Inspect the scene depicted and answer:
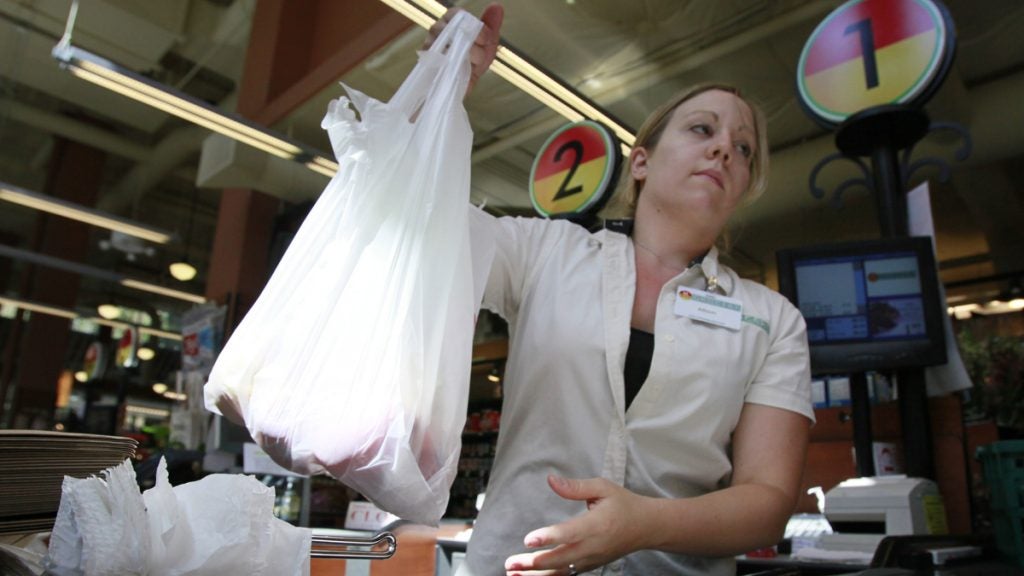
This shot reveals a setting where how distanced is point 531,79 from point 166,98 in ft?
6.21

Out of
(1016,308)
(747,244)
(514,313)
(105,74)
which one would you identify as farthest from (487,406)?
(1016,308)

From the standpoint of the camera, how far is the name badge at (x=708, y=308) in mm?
1140

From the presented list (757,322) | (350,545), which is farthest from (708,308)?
(350,545)

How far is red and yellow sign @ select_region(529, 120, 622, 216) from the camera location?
4.13m

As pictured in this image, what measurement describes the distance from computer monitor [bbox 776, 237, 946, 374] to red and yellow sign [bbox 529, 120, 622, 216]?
193 cm

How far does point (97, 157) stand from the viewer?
8.14 metres

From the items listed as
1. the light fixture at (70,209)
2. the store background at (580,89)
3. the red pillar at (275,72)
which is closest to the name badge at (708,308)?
the store background at (580,89)

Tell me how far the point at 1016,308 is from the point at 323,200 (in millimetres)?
9182

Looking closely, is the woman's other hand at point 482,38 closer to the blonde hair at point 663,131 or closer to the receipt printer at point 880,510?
the blonde hair at point 663,131

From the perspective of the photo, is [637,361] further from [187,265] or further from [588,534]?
[187,265]

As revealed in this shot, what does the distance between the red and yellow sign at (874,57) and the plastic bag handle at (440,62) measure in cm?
177

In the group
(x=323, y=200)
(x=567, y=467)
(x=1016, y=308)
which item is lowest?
(x=567, y=467)

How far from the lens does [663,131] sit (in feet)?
4.48

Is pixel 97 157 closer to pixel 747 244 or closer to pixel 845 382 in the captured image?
pixel 747 244
